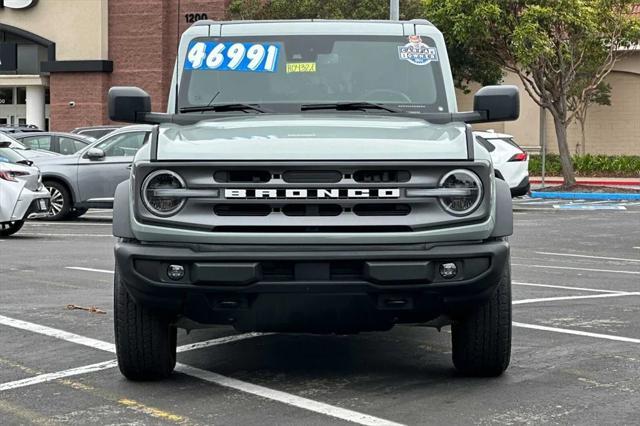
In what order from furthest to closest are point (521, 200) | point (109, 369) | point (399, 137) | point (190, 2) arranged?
1. point (190, 2)
2. point (521, 200)
3. point (109, 369)
4. point (399, 137)

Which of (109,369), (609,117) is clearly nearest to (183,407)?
(109,369)

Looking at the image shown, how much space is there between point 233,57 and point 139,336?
7.00ft

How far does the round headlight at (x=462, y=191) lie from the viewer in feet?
20.5

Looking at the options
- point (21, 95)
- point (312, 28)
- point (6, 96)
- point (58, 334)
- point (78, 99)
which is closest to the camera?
point (312, 28)

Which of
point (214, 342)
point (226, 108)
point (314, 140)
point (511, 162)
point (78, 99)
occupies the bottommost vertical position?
point (214, 342)

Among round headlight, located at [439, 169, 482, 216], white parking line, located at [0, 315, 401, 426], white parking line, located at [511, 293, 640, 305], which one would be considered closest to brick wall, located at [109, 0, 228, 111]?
white parking line, located at [511, 293, 640, 305]

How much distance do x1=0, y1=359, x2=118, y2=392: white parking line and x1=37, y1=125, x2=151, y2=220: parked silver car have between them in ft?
43.5

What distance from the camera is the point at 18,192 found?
56.0 ft

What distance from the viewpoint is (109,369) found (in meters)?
7.27

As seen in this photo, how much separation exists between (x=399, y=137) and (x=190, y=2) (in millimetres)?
46747

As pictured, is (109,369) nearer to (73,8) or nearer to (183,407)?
(183,407)

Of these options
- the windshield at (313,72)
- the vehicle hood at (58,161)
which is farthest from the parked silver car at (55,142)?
the windshield at (313,72)

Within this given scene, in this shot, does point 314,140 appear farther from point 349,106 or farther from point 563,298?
point 563,298

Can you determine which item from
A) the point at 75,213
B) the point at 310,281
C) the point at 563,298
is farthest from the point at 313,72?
the point at 75,213
